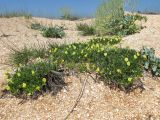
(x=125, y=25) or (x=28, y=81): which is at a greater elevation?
(x=125, y=25)

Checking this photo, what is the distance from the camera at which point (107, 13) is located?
1080cm

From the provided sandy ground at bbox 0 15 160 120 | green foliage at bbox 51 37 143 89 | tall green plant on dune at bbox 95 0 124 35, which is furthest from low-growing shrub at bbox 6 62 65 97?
tall green plant on dune at bbox 95 0 124 35

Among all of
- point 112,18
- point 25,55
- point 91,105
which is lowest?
point 91,105

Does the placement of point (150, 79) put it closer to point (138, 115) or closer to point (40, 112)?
point (138, 115)

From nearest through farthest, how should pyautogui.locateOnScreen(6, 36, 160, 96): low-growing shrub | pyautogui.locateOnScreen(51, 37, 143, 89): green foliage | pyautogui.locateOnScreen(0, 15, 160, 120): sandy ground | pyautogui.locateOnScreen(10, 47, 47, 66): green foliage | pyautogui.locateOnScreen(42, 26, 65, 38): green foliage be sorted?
pyautogui.locateOnScreen(0, 15, 160, 120): sandy ground → pyautogui.locateOnScreen(6, 36, 160, 96): low-growing shrub → pyautogui.locateOnScreen(51, 37, 143, 89): green foliage → pyautogui.locateOnScreen(10, 47, 47, 66): green foliage → pyautogui.locateOnScreen(42, 26, 65, 38): green foliage

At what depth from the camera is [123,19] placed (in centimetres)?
1058

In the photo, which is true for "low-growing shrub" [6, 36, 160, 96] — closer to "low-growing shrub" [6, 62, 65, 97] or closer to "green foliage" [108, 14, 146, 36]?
"low-growing shrub" [6, 62, 65, 97]

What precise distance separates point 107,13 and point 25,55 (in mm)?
4143

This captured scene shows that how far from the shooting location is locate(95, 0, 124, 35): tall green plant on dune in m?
10.7

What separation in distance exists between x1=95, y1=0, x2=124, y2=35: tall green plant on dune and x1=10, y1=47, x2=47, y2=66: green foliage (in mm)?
3567

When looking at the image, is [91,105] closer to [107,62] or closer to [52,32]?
[107,62]

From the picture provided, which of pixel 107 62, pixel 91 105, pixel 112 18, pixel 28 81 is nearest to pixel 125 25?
pixel 112 18

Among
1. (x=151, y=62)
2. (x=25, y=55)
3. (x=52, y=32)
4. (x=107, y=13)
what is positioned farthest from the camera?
(x=107, y=13)

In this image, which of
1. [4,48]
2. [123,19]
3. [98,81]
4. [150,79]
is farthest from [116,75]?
[123,19]
